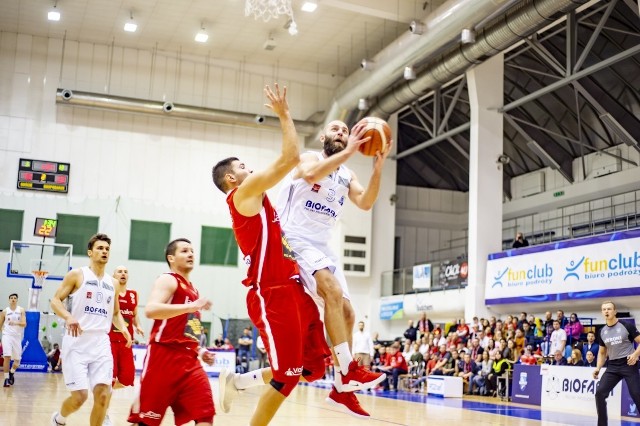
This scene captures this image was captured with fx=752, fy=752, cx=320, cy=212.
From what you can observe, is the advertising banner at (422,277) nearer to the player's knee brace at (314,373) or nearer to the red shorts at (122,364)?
the red shorts at (122,364)

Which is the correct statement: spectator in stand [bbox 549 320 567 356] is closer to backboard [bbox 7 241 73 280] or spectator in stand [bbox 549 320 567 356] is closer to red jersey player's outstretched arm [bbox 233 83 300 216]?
red jersey player's outstretched arm [bbox 233 83 300 216]

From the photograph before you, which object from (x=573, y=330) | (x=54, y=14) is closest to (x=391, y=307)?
(x=573, y=330)

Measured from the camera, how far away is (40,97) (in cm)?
2797

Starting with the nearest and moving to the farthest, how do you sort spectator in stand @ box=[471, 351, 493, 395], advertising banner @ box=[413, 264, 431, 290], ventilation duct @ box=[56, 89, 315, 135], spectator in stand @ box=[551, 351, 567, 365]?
spectator in stand @ box=[551, 351, 567, 365]
spectator in stand @ box=[471, 351, 493, 395]
advertising banner @ box=[413, 264, 431, 290]
ventilation duct @ box=[56, 89, 315, 135]

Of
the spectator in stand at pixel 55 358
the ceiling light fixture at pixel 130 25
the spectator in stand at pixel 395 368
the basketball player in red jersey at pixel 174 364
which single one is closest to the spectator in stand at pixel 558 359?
the spectator in stand at pixel 395 368

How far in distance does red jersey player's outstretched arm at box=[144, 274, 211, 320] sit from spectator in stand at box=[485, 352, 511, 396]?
14.8m

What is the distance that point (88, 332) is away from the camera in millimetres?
7414

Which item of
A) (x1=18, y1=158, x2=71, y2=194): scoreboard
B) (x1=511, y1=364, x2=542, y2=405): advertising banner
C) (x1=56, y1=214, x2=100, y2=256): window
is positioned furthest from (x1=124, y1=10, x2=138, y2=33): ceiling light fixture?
(x1=511, y1=364, x2=542, y2=405): advertising banner

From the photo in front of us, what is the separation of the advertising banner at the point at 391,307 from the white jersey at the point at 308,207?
873 inches

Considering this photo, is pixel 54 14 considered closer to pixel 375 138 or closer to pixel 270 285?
pixel 375 138

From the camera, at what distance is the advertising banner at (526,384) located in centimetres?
1725

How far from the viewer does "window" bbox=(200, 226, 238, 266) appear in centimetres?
2850

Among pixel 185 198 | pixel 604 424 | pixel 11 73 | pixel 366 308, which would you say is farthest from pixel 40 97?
pixel 604 424

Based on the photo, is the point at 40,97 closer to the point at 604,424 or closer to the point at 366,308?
the point at 366,308
